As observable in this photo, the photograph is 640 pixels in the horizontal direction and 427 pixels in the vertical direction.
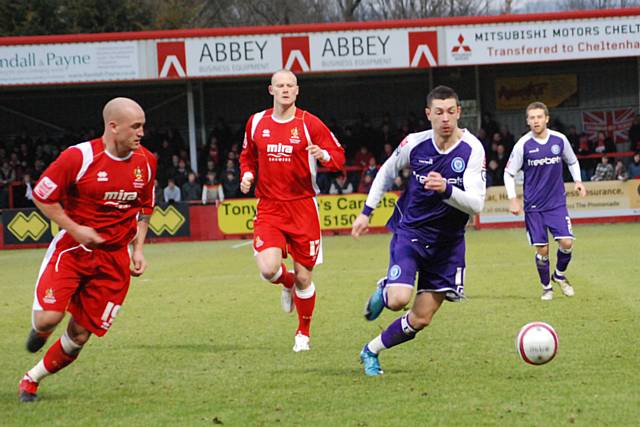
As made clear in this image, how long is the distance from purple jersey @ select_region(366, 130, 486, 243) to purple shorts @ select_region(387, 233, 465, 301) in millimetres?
62

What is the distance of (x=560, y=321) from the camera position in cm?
951

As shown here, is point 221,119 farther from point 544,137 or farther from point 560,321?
point 560,321

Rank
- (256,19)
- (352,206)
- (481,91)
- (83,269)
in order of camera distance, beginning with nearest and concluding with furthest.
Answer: (83,269) < (352,206) < (481,91) < (256,19)

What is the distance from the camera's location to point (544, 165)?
11.7m

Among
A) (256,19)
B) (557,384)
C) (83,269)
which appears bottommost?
(557,384)

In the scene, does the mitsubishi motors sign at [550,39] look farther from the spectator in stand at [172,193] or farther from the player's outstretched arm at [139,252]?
the player's outstretched arm at [139,252]

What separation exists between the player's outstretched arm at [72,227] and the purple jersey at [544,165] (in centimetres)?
655

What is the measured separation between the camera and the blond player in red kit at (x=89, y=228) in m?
6.34

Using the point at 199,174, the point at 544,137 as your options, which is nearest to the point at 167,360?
the point at 544,137

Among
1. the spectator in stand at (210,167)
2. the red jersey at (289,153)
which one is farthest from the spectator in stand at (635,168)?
the red jersey at (289,153)

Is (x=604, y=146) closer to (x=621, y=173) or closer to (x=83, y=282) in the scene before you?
(x=621, y=173)

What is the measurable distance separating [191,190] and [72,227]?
773 inches

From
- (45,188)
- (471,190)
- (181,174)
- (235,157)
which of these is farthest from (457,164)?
(235,157)

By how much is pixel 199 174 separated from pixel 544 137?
19317 millimetres
